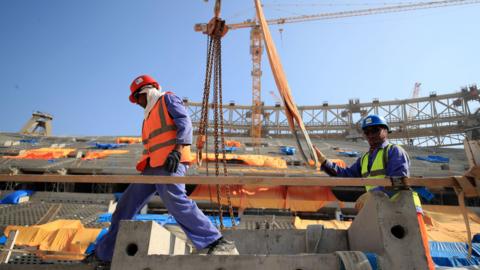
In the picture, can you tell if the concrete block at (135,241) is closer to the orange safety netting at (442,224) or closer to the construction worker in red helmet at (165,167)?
the construction worker in red helmet at (165,167)

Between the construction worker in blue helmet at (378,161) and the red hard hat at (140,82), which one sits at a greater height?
the red hard hat at (140,82)

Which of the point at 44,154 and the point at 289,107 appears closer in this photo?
the point at 289,107

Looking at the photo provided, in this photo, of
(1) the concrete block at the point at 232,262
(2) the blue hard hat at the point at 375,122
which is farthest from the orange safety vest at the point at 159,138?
(2) the blue hard hat at the point at 375,122

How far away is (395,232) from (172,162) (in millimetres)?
1762

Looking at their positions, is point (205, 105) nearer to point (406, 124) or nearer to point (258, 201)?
point (258, 201)

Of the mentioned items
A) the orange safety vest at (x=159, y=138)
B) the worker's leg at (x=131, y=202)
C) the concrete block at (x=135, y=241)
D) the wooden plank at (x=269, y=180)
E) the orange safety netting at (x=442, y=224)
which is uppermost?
the orange safety vest at (x=159, y=138)

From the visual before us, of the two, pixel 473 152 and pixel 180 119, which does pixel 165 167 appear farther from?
pixel 473 152

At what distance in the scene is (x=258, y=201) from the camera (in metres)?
13.1

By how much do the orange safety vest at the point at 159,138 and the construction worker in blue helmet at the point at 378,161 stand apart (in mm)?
1746

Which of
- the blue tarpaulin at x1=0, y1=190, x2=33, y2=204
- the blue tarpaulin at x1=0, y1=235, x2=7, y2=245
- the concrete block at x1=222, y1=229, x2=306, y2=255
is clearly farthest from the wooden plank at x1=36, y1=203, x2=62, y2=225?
the concrete block at x1=222, y1=229, x2=306, y2=255

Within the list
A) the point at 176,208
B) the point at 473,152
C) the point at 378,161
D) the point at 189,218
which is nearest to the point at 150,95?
the point at 176,208

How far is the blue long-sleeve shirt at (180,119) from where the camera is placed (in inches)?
99.8

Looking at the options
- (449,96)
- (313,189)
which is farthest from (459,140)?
(313,189)

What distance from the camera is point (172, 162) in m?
2.37
